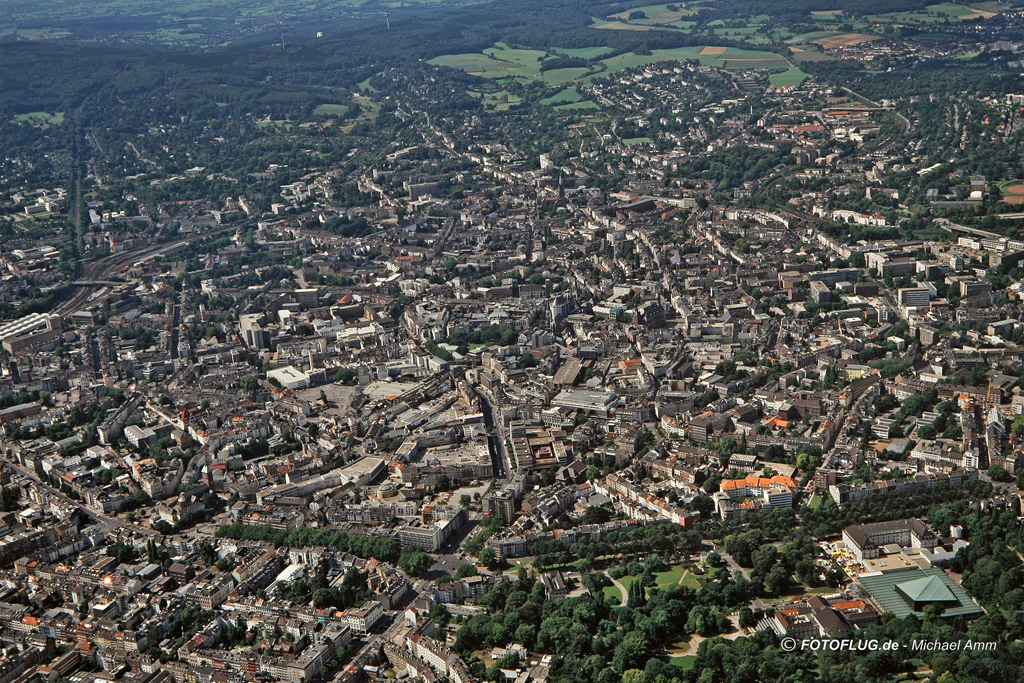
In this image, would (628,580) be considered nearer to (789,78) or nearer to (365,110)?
(789,78)

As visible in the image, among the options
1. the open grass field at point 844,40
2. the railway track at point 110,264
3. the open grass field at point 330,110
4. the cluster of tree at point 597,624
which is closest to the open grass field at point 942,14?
the open grass field at point 844,40

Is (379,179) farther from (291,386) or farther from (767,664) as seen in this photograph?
(767,664)

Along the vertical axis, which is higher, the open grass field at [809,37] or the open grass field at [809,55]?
the open grass field at [809,37]

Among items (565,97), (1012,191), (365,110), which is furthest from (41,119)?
(1012,191)

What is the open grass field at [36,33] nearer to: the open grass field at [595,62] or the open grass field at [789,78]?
the open grass field at [595,62]

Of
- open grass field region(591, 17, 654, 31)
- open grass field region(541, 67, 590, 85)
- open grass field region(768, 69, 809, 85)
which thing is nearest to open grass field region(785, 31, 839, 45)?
open grass field region(768, 69, 809, 85)

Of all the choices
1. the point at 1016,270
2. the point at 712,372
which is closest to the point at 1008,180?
the point at 1016,270

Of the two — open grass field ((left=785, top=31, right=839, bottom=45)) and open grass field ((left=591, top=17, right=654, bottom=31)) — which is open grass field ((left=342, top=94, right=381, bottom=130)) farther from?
open grass field ((left=785, top=31, right=839, bottom=45))
